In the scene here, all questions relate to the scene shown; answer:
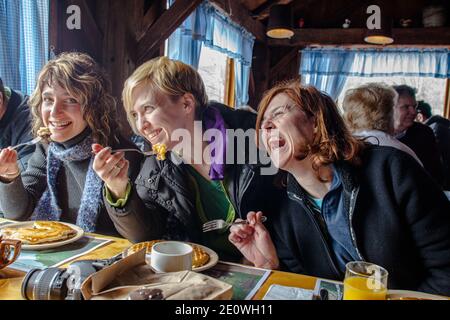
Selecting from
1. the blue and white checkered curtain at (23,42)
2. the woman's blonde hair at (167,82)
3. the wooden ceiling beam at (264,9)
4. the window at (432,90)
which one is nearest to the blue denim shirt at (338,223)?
the woman's blonde hair at (167,82)

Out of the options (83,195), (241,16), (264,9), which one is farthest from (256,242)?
(264,9)

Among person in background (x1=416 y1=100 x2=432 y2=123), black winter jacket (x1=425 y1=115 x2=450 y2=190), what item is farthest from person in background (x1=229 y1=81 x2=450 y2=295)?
person in background (x1=416 y1=100 x2=432 y2=123)

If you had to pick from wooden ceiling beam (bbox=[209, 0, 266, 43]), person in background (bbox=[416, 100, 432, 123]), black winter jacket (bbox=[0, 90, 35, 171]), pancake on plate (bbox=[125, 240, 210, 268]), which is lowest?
pancake on plate (bbox=[125, 240, 210, 268])

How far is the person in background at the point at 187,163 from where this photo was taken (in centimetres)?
146

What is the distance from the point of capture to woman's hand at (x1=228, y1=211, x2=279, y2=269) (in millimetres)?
1236

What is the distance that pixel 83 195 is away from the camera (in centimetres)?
165

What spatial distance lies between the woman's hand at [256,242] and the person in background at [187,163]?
0.61 ft

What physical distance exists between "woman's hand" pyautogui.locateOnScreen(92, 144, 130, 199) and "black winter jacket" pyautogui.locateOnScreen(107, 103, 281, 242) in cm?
11

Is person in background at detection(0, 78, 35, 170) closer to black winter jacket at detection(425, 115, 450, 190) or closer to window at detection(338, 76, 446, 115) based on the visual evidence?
black winter jacket at detection(425, 115, 450, 190)

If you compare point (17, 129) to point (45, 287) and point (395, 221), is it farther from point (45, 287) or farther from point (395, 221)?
point (395, 221)

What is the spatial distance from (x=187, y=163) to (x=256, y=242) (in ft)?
1.52

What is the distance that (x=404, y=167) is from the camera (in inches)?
43.8

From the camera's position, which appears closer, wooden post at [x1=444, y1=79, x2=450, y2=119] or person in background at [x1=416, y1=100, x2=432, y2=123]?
person in background at [x1=416, y1=100, x2=432, y2=123]
